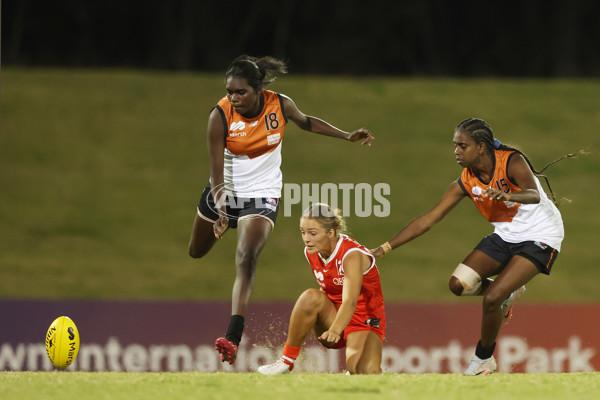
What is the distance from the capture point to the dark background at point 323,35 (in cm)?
2284

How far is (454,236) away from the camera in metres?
17.2

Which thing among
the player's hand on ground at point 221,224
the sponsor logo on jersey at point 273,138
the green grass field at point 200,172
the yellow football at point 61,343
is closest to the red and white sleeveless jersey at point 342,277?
the player's hand on ground at point 221,224

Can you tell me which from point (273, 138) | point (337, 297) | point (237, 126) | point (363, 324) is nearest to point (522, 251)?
point (363, 324)

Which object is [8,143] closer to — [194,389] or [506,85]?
[506,85]

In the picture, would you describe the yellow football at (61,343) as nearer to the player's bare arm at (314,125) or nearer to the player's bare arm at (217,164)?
the player's bare arm at (217,164)

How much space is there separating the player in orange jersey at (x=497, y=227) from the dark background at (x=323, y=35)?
16.4 m

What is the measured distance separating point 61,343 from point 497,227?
10.7ft

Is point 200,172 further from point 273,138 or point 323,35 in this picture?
point 273,138

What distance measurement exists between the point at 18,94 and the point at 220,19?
5677 millimetres

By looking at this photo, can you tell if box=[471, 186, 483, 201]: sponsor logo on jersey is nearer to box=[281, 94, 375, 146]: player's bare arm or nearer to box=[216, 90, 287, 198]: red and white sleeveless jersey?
box=[281, 94, 375, 146]: player's bare arm

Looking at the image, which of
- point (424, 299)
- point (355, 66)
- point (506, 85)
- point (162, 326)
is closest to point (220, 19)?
point (355, 66)

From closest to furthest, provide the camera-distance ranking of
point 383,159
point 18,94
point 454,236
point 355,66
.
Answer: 1. point 454,236
2. point 383,159
3. point 18,94
4. point 355,66

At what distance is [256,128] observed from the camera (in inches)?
261

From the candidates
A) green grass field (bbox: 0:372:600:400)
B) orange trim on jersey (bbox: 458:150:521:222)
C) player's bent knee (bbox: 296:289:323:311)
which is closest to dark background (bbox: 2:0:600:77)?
orange trim on jersey (bbox: 458:150:521:222)
